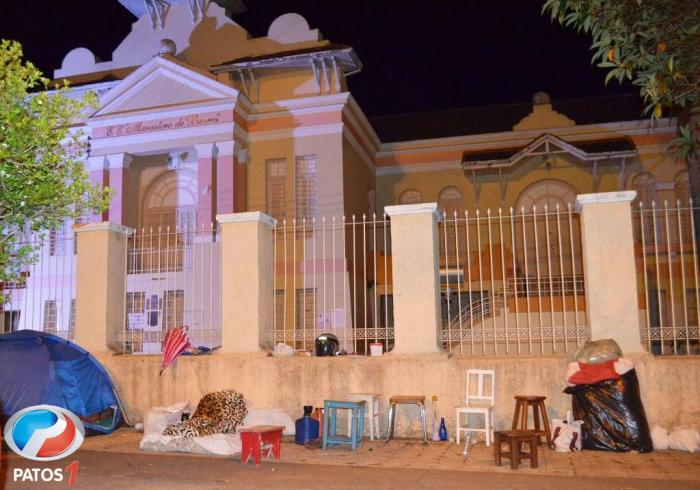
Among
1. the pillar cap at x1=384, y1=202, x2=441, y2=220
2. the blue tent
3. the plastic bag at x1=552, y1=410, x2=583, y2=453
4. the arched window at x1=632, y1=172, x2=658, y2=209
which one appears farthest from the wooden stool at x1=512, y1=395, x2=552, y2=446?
the arched window at x1=632, y1=172, x2=658, y2=209

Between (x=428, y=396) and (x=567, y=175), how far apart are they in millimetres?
15418

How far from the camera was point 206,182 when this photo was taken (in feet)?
61.4

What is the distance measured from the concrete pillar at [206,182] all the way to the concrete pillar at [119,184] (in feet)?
7.67

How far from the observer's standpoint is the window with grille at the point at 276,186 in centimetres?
1962

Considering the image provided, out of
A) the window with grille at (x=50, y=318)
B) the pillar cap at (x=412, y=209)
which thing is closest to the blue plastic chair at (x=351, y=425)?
the pillar cap at (x=412, y=209)

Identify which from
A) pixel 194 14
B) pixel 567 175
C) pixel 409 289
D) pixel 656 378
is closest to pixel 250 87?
pixel 194 14

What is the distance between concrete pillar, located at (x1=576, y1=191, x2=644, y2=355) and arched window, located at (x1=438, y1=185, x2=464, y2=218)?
14331mm

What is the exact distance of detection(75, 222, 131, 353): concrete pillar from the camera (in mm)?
10961

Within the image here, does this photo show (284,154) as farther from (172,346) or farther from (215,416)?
(215,416)

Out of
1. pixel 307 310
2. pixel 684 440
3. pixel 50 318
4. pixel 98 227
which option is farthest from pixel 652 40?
pixel 50 318

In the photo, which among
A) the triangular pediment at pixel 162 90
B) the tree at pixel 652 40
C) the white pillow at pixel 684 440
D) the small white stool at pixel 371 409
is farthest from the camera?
the triangular pediment at pixel 162 90

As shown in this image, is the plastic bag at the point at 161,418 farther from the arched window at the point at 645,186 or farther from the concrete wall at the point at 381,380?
the arched window at the point at 645,186

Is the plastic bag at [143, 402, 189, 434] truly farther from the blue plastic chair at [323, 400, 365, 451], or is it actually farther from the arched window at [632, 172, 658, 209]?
the arched window at [632, 172, 658, 209]

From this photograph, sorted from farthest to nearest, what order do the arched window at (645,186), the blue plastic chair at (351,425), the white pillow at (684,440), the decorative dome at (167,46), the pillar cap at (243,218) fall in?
the arched window at (645,186) → the decorative dome at (167,46) → the pillar cap at (243,218) → the blue plastic chair at (351,425) → the white pillow at (684,440)
